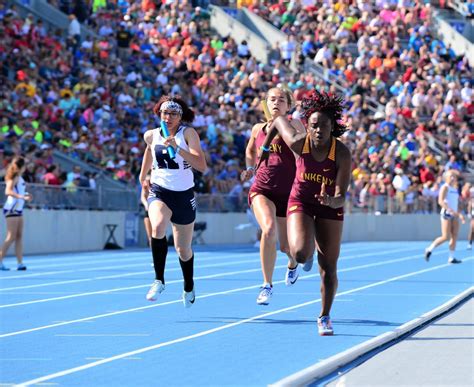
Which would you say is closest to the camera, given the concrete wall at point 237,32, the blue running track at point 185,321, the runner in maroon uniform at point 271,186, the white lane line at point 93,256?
the blue running track at point 185,321

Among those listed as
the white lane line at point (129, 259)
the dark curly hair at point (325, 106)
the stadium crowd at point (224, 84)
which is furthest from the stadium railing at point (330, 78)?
the dark curly hair at point (325, 106)

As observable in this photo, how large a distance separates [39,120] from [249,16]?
19.4 metres

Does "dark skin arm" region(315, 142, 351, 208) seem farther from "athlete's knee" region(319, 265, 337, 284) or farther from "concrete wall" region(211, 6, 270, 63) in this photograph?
"concrete wall" region(211, 6, 270, 63)

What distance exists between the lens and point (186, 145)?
12.5m

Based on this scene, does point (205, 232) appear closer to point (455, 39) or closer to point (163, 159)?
point (455, 39)

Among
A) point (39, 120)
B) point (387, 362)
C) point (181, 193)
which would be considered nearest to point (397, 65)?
point (39, 120)

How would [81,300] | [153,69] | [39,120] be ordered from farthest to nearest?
1. [153,69]
2. [39,120]
3. [81,300]

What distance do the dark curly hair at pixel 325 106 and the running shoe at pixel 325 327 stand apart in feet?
5.25

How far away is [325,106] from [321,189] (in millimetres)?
713

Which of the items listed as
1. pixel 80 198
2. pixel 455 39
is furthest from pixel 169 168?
pixel 455 39

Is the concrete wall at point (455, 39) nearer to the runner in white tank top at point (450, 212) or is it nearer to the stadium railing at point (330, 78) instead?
the stadium railing at point (330, 78)

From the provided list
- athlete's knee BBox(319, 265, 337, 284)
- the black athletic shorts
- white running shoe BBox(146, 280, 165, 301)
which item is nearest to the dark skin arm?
athlete's knee BBox(319, 265, 337, 284)

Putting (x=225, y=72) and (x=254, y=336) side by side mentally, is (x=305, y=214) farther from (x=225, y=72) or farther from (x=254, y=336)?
(x=225, y=72)

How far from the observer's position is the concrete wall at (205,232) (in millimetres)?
28406
